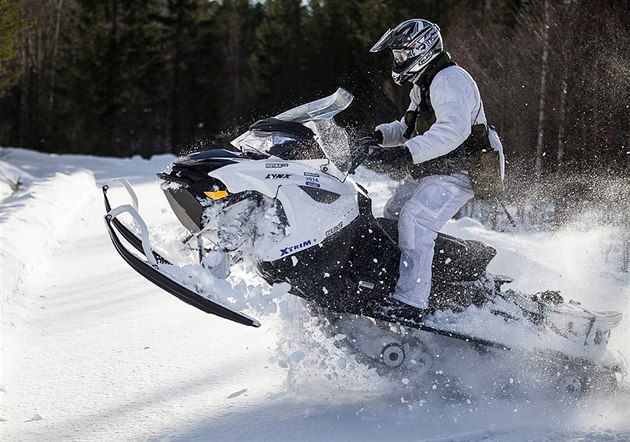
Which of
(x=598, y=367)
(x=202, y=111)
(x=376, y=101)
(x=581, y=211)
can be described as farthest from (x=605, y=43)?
(x=202, y=111)

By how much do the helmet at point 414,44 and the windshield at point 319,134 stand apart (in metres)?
0.40

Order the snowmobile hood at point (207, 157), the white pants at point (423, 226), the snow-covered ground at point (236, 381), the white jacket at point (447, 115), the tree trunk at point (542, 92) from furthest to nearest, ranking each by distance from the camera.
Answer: the tree trunk at point (542, 92) → the white pants at point (423, 226) → the white jacket at point (447, 115) → the snowmobile hood at point (207, 157) → the snow-covered ground at point (236, 381)

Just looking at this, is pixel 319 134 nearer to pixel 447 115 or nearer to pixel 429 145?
pixel 429 145

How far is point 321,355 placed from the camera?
4.79 m

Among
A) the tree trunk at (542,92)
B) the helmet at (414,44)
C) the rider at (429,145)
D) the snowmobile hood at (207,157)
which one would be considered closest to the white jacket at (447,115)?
the rider at (429,145)

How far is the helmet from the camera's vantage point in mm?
4320

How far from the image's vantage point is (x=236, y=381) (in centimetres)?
460

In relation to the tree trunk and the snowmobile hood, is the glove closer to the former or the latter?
the snowmobile hood

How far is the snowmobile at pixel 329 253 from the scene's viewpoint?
12.9 ft

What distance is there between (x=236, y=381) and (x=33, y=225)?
5154mm

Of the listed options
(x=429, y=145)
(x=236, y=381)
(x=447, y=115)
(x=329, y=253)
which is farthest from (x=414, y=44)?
(x=236, y=381)

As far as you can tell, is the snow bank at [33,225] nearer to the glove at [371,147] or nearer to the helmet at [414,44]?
the glove at [371,147]

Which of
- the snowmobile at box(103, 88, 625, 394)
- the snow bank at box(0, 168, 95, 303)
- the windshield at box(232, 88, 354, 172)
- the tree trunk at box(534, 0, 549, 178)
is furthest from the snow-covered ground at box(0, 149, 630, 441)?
the tree trunk at box(534, 0, 549, 178)

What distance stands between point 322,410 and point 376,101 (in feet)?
42.4
